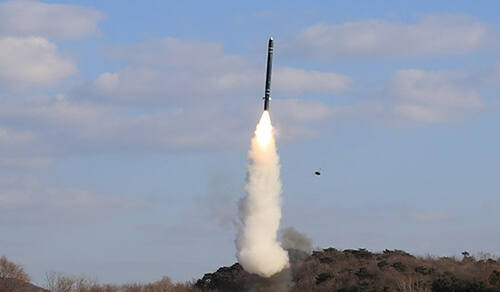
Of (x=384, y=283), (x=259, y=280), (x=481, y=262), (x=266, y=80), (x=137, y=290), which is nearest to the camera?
(x=266, y=80)

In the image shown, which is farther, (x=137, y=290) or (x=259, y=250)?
(x=137, y=290)

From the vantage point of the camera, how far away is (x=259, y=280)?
7738 centimetres

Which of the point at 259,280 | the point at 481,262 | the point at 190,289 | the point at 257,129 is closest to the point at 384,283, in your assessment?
the point at 481,262

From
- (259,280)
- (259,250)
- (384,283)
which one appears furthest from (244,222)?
(384,283)

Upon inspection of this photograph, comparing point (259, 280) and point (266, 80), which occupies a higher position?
point (266, 80)

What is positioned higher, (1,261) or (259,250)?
(1,261)

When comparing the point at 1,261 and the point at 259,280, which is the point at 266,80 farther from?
the point at 1,261

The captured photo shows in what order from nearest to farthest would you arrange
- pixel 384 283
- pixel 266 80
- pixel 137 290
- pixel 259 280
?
pixel 266 80
pixel 259 280
pixel 384 283
pixel 137 290

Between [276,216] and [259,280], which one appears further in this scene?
[259,280]

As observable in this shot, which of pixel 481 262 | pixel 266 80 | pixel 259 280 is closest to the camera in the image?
pixel 266 80

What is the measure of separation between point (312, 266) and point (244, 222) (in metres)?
62.2

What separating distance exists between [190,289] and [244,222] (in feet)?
208

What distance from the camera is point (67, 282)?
132 m

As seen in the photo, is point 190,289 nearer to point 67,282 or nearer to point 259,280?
point 67,282
